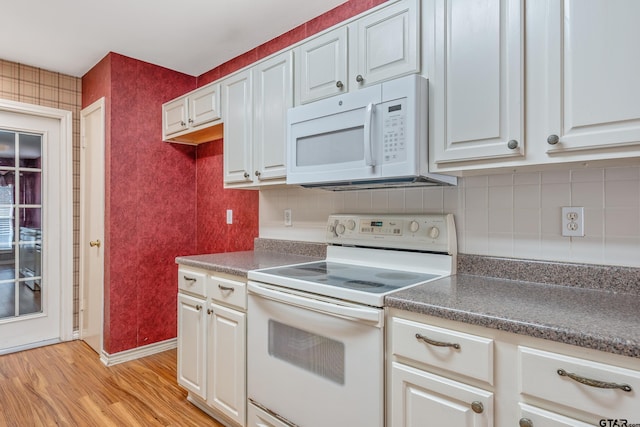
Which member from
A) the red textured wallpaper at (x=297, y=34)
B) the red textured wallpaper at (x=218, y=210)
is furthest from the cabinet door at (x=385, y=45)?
the red textured wallpaper at (x=218, y=210)

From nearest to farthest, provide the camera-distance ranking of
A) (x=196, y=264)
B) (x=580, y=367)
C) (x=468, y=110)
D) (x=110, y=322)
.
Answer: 1. (x=580, y=367)
2. (x=468, y=110)
3. (x=196, y=264)
4. (x=110, y=322)

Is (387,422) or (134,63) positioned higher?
(134,63)

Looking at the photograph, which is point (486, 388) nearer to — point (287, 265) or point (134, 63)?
point (287, 265)

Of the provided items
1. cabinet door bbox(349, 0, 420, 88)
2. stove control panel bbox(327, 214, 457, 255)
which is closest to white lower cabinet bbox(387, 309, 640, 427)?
stove control panel bbox(327, 214, 457, 255)

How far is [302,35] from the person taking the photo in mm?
2453

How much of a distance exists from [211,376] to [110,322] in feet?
4.15

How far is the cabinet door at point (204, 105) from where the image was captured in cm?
251

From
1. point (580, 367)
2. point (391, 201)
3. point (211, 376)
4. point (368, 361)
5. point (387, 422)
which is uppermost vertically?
point (391, 201)

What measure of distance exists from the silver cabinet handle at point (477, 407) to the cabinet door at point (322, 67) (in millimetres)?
1389

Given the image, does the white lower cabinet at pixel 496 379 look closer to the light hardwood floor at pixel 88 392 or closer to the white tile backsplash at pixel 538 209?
the white tile backsplash at pixel 538 209

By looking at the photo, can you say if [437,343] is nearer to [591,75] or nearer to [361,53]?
[591,75]

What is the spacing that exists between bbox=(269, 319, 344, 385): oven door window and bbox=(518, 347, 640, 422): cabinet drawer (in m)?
0.63

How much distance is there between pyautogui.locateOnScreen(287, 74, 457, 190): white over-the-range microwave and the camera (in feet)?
4.85

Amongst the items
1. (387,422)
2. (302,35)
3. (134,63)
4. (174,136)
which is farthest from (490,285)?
(134,63)
